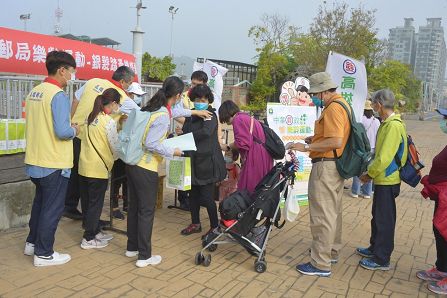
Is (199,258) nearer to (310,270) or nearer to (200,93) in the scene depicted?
(310,270)

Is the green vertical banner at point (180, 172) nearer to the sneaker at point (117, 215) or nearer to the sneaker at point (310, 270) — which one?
the sneaker at point (117, 215)

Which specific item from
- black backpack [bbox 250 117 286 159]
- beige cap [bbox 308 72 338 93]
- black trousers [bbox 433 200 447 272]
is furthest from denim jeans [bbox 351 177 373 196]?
beige cap [bbox 308 72 338 93]

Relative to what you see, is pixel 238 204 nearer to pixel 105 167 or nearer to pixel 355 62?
pixel 105 167

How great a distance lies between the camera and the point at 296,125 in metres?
6.10

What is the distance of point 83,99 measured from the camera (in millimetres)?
4520

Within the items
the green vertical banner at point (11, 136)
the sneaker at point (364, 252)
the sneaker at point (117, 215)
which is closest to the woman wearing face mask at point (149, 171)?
the sneaker at point (117, 215)

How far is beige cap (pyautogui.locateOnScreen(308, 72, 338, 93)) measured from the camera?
3.65 metres

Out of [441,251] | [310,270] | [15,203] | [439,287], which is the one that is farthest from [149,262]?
[441,251]

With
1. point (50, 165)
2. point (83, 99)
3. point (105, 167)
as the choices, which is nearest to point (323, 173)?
point (105, 167)

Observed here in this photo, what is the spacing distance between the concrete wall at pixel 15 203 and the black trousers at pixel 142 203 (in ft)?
5.60

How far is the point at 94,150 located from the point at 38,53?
2.25 metres

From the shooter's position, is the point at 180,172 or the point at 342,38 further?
the point at 342,38

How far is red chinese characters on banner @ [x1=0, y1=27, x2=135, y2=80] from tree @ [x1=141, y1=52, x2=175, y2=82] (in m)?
20.9

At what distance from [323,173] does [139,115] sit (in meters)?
1.74
